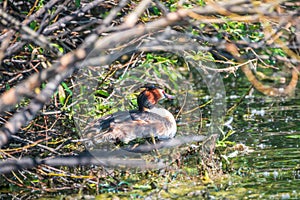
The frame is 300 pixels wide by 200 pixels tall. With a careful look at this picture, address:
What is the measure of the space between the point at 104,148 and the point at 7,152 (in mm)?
1019

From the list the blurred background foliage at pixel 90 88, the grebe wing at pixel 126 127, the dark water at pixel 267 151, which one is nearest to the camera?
the dark water at pixel 267 151

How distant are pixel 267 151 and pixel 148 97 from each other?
149 centimetres

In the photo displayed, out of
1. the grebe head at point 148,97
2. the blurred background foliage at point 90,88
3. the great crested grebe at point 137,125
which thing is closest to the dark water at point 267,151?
the blurred background foliage at point 90,88

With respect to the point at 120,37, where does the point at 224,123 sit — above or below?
below

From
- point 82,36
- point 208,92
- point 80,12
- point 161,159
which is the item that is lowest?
point 208,92

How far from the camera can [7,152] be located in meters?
6.45

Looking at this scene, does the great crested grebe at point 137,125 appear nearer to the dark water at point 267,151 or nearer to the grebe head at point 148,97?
the grebe head at point 148,97

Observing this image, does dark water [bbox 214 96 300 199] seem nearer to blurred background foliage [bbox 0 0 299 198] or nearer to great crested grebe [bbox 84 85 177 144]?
blurred background foliage [bbox 0 0 299 198]

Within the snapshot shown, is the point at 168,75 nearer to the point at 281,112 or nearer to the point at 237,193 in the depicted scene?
the point at 281,112

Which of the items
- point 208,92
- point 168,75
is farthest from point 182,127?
point 208,92

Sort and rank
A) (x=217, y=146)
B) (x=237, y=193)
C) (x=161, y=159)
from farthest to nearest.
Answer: (x=217, y=146)
(x=161, y=159)
(x=237, y=193)

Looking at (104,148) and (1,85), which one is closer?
(1,85)

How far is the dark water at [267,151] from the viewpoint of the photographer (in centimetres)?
574

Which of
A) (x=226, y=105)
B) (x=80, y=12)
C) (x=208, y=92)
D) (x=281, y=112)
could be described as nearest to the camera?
(x=80, y=12)
